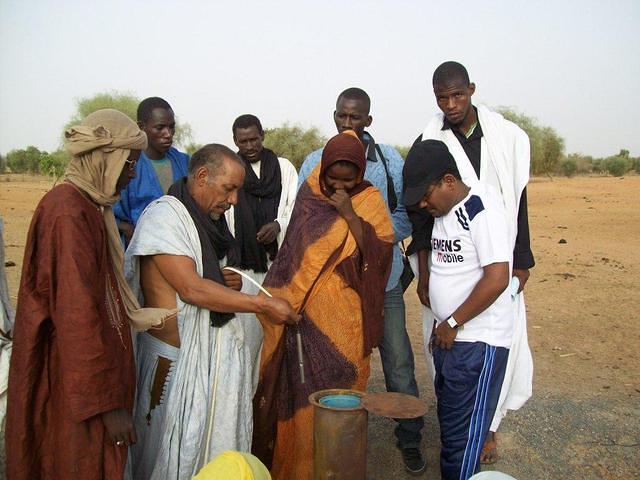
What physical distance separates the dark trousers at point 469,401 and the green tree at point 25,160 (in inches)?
1508

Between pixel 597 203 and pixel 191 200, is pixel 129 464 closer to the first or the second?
pixel 191 200

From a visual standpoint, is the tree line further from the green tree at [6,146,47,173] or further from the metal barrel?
the metal barrel

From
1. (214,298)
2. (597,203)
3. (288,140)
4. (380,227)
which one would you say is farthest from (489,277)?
(288,140)

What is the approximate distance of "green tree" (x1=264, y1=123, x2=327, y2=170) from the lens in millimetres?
28844

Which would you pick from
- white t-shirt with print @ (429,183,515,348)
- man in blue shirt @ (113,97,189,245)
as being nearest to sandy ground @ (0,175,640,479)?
white t-shirt with print @ (429,183,515,348)

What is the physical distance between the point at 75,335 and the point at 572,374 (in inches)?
186

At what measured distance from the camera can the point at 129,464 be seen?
286cm

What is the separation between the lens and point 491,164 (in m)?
3.71

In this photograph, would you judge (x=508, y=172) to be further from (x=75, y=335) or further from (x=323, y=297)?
(x=75, y=335)

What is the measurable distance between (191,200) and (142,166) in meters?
1.39

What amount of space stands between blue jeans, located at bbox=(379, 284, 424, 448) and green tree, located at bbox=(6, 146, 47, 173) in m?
37.4

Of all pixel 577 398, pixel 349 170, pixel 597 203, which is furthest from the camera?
pixel 597 203

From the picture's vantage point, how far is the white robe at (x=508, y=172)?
12.0 ft

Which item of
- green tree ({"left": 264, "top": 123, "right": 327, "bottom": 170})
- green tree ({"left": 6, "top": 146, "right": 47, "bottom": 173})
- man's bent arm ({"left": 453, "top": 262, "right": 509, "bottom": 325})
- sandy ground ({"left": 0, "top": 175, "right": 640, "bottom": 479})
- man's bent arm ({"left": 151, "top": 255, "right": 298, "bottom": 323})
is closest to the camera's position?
man's bent arm ({"left": 151, "top": 255, "right": 298, "bottom": 323})
